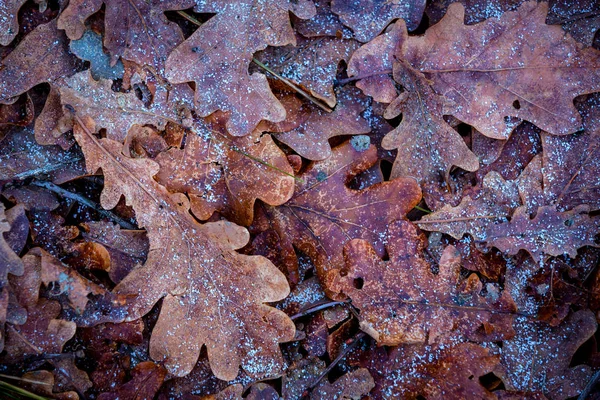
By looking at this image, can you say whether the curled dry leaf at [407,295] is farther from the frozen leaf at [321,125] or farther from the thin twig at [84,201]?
the thin twig at [84,201]

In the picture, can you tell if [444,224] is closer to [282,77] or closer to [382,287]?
[382,287]

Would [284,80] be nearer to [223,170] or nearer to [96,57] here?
[223,170]

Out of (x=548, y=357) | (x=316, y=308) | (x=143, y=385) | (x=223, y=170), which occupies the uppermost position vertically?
(x=223, y=170)

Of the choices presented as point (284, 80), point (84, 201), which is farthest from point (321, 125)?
point (84, 201)

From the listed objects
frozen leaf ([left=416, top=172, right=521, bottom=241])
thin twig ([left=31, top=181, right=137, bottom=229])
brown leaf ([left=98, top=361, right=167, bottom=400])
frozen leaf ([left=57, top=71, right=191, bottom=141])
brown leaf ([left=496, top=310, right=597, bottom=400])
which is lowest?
brown leaf ([left=496, top=310, right=597, bottom=400])

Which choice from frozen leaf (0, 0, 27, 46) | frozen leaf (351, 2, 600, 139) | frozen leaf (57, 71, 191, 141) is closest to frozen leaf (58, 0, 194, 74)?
frozen leaf (57, 71, 191, 141)

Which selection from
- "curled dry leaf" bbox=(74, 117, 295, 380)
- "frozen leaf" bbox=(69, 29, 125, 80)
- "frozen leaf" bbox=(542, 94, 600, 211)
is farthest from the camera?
"frozen leaf" bbox=(542, 94, 600, 211)

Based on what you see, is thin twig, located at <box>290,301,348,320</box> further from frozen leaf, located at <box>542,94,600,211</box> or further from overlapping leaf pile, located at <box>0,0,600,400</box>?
frozen leaf, located at <box>542,94,600,211</box>
